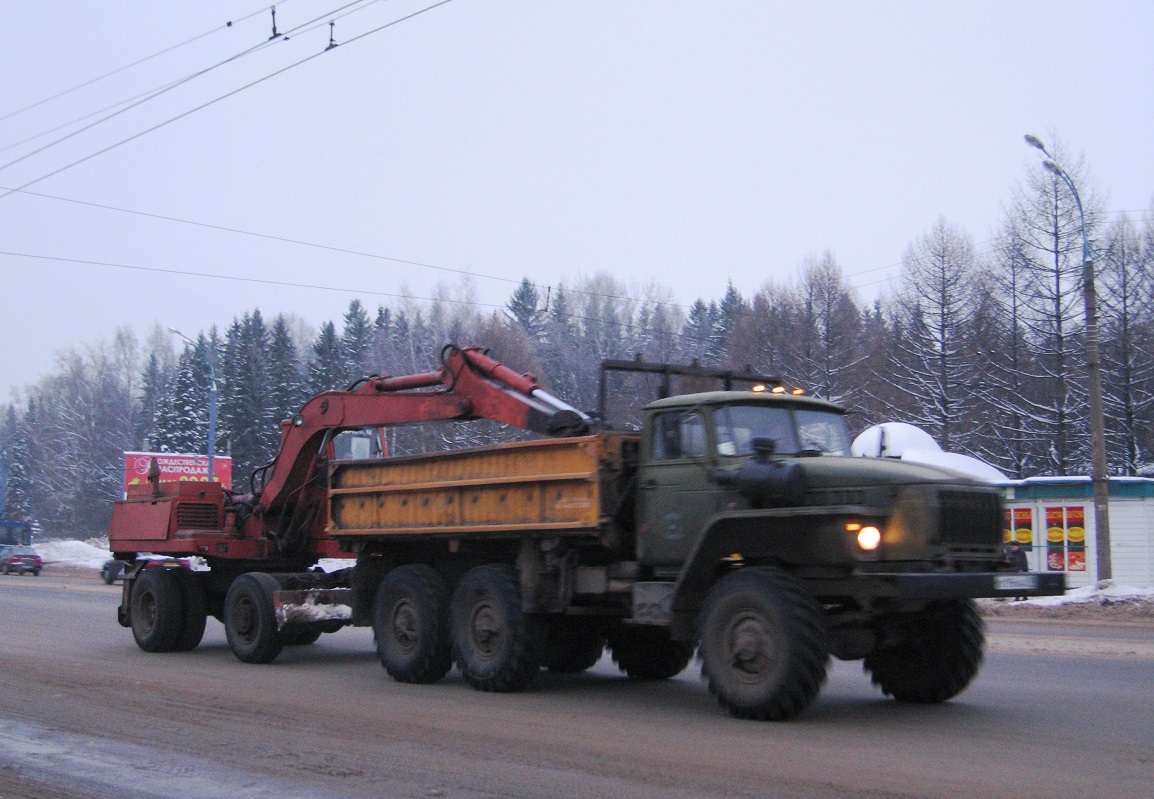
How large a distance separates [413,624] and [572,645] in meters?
1.76

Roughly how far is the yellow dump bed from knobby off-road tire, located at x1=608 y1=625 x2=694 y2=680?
201 centimetres

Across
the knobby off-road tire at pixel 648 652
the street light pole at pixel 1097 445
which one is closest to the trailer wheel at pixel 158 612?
the knobby off-road tire at pixel 648 652

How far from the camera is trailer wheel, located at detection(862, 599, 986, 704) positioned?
9930 millimetres

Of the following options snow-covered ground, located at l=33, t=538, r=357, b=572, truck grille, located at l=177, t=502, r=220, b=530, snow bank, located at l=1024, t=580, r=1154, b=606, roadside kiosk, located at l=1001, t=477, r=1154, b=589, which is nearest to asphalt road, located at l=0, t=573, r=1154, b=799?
truck grille, located at l=177, t=502, r=220, b=530

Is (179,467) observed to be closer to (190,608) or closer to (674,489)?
(190,608)

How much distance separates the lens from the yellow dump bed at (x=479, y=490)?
35.4 feet

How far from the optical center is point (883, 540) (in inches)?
353

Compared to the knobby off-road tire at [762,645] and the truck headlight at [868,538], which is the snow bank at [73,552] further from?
the truck headlight at [868,538]

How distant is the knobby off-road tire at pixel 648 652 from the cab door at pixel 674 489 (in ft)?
6.93

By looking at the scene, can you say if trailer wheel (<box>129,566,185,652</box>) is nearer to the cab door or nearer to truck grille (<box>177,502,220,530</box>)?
truck grille (<box>177,502,220,530</box>)

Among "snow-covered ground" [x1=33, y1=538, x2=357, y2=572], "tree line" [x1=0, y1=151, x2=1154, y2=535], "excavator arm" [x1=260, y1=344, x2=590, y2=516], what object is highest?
"tree line" [x1=0, y1=151, x2=1154, y2=535]

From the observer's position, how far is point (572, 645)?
12883mm

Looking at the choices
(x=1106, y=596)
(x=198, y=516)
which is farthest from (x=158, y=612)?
(x=1106, y=596)

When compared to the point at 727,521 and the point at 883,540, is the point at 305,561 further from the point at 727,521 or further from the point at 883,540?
the point at 883,540
